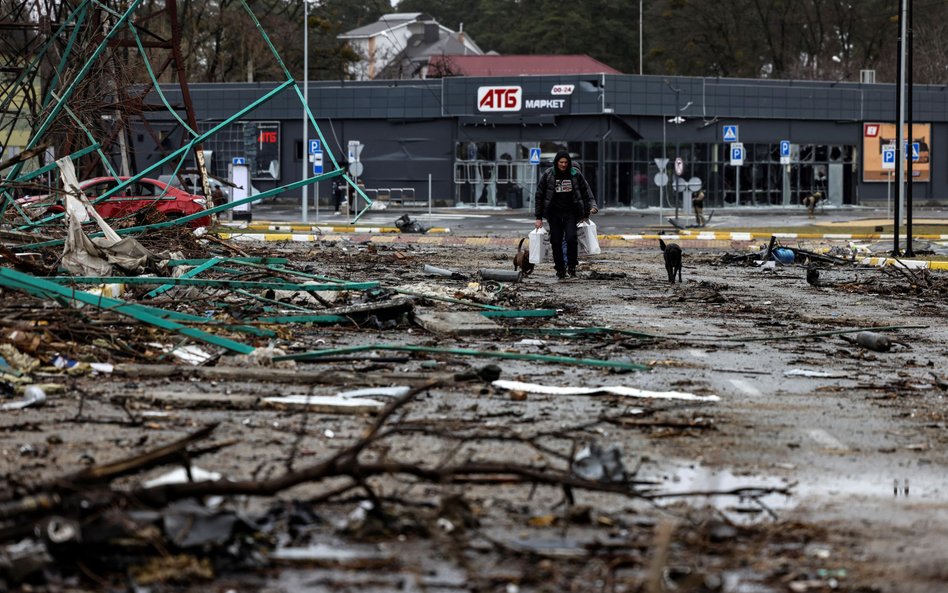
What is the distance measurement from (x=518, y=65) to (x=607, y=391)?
69525mm

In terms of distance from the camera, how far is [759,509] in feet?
17.9

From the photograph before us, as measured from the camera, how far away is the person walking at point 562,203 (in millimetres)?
18266

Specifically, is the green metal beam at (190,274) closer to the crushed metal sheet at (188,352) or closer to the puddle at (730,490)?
the crushed metal sheet at (188,352)

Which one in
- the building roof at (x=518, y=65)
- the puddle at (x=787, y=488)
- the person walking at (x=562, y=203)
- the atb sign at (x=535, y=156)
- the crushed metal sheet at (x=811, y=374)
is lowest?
the crushed metal sheet at (x=811, y=374)

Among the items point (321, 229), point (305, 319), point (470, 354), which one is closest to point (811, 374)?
point (470, 354)

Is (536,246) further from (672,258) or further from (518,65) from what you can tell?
(518,65)

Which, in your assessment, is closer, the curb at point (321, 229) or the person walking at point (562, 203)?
the person walking at point (562, 203)

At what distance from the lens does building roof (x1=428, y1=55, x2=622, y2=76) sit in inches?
2955

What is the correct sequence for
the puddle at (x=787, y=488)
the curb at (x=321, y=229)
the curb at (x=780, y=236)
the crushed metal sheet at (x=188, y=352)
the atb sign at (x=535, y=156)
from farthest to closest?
the atb sign at (x=535, y=156)
the curb at (x=321, y=229)
the curb at (x=780, y=236)
the crushed metal sheet at (x=188, y=352)
the puddle at (x=787, y=488)

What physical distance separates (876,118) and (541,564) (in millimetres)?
66350

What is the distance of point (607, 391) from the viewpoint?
8.34 m

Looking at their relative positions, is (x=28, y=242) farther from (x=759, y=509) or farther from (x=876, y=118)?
(x=876, y=118)

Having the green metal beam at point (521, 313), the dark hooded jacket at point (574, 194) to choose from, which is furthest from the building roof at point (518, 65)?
the green metal beam at point (521, 313)

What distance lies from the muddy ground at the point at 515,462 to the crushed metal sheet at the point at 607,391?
89 millimetres
